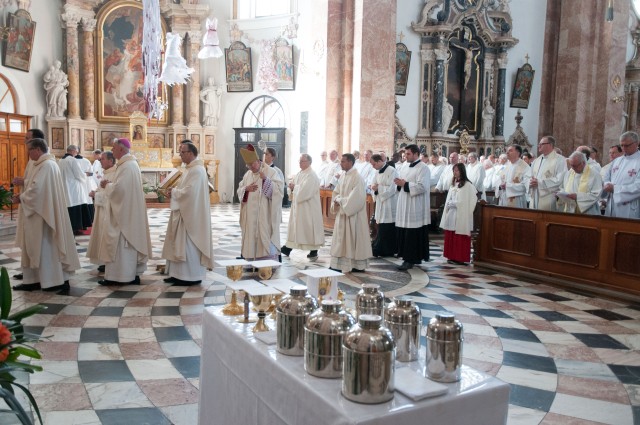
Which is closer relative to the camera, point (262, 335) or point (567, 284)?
point (262, 335)

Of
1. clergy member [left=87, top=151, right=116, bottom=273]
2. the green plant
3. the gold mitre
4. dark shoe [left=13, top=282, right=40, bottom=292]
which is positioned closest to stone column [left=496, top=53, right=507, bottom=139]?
the gold mitre

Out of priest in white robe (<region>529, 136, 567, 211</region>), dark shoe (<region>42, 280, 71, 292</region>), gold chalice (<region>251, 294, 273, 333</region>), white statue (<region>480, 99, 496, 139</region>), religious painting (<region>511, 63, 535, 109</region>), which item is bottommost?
dark shoe (<region>42, 280, 71, 292</region>)

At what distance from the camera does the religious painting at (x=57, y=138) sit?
18.2 metres

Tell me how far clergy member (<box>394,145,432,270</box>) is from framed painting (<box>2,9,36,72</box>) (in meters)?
13.3

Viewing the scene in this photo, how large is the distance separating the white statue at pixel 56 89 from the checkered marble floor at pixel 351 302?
1135 centimetres

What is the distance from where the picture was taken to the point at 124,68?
19797mm

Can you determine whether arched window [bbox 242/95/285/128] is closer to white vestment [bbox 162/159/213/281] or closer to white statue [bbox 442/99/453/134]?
white statue [bbox 442/99/453/134]

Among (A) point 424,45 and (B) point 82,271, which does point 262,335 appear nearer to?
(B) point 82,271

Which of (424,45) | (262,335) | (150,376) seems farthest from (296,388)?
(424,45)

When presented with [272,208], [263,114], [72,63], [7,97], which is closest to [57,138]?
[7,97]

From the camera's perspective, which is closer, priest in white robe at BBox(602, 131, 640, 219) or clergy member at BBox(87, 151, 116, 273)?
clergy member at BBox(87, 151, 116, 273)

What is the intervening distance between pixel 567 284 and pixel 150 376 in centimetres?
591

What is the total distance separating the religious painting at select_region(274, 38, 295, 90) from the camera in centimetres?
1925

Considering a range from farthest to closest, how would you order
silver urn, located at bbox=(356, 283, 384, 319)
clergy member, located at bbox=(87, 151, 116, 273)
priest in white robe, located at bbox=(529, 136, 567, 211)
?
priest in white robe, located at bbox=(529, 136, 567, 211) < clergy member, located at bbox=(87, 151, 116, 273) < silver urn, located at bbox=(356, 283, 384, 319)
